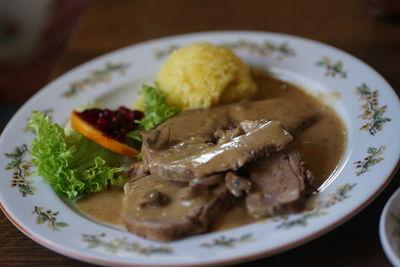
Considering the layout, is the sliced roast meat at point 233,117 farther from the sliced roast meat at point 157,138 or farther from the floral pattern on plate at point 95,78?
the floral pattern on plate at point 95,78

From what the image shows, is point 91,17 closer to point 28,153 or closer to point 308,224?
point 28,153

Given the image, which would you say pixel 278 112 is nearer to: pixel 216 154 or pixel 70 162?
pixel 216 154

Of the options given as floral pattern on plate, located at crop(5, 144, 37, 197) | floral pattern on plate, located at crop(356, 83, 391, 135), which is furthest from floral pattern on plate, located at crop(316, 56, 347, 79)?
floral pattern on plate, located at crop(5, 144, 37, 197)

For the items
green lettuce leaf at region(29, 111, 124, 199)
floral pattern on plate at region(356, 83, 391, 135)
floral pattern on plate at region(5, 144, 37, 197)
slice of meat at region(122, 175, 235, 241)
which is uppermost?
floral pattern on plate at region(356, 83, 391, 135)

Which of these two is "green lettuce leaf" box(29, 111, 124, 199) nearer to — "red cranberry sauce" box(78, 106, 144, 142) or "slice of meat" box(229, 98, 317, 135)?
"red cranberry sauce" box(78, 106, 144, 142)

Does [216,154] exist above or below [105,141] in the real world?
above

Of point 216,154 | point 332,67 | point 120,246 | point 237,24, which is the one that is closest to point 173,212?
point 120,246

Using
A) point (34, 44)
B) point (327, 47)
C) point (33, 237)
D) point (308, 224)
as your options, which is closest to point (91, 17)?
point (34, 44)
